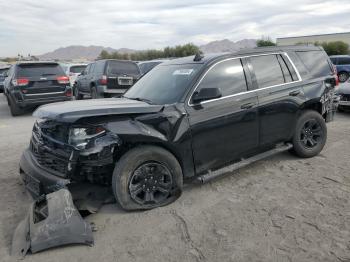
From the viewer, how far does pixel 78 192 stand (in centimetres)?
422

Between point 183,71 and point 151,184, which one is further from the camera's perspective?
point 183,71

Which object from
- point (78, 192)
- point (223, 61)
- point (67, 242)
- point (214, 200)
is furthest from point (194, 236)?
point (223, 61)

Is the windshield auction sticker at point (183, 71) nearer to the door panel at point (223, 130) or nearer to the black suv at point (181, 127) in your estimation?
the black suv at point (181, 127)

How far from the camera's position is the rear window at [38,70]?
12.0 metres

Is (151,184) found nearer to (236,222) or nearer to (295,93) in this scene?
(236,222)

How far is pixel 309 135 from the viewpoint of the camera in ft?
19.5

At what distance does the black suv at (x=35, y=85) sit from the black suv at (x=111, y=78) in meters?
1.19

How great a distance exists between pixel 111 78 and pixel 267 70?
8.43 metres

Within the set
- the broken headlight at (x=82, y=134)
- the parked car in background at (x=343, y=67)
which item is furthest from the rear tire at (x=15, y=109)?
the parked car in background at (x=343, y=67)

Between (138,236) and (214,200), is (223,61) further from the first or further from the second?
(138,236)

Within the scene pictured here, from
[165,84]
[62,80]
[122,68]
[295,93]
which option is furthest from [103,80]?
[295,93]

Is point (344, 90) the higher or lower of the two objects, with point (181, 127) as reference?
lower

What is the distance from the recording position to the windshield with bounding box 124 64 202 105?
15.4 ft

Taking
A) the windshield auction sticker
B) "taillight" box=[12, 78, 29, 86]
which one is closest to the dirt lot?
the windshield auction sticker
